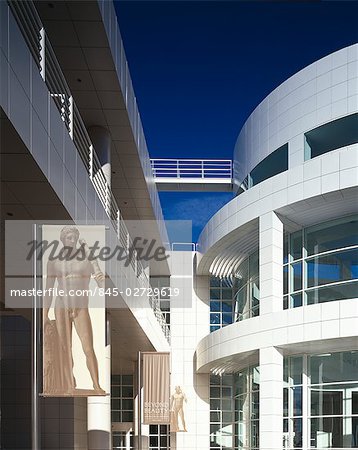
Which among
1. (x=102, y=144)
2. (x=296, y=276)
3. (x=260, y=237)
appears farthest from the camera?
(x=260, y=237)

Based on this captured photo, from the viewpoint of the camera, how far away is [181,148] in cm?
3694

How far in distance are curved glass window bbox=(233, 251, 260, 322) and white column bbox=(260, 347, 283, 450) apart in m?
3.86

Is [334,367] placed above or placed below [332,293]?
below

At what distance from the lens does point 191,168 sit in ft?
124

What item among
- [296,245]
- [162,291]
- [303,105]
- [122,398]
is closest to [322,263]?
[296,245]

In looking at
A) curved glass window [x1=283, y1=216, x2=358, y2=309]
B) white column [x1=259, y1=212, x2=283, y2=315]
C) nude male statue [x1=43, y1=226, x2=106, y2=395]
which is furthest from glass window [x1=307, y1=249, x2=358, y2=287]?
nude male statue [x1=43, y1=226, x2=106, y2=395]

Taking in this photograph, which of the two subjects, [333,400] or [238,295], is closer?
→ [333,400]

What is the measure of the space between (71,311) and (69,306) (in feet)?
0.38

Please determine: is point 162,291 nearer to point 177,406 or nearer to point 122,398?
point 122,398

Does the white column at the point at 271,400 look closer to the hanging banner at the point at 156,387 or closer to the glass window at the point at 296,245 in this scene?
the glass window at the point at 296,245

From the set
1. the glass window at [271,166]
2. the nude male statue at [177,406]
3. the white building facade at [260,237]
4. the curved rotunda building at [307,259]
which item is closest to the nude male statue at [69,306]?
the white building facade at [260,237]

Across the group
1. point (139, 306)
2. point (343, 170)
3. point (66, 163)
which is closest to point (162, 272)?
point (139, 306)

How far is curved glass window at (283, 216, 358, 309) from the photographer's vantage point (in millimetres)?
21750

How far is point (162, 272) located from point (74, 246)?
2703 centimetres
